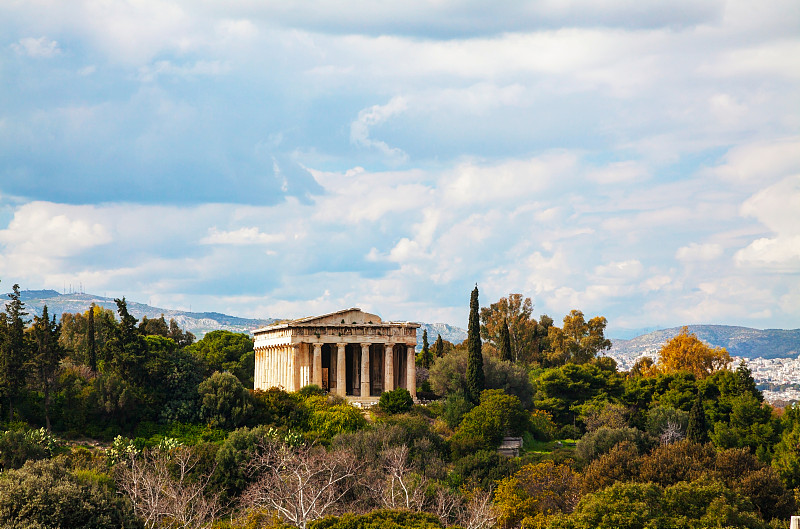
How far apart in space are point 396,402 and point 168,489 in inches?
974

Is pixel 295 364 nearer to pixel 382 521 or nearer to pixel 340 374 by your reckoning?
pixel 340 374

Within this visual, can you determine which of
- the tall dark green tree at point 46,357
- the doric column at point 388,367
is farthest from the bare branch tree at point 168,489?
the doric column at point 388,367

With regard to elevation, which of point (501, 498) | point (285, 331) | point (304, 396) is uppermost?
point (285, 331)

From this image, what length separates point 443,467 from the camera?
180 ft

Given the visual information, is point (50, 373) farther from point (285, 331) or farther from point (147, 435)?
point (285, 331)

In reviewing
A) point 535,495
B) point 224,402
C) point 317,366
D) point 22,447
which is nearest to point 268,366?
point 317,366

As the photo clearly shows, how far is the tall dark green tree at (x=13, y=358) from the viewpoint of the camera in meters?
59.4

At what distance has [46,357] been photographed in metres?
62.0

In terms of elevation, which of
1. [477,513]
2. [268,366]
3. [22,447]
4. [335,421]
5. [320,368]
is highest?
[268,366]

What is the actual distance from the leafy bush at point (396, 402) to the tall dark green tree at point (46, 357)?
22.0 metres

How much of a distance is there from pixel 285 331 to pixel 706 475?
38674mm

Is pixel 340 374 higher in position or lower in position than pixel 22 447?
higher

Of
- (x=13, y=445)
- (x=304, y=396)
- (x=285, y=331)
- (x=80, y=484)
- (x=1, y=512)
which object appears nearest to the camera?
(x=1, y=512)

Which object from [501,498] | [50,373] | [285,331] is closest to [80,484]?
[501,498]
